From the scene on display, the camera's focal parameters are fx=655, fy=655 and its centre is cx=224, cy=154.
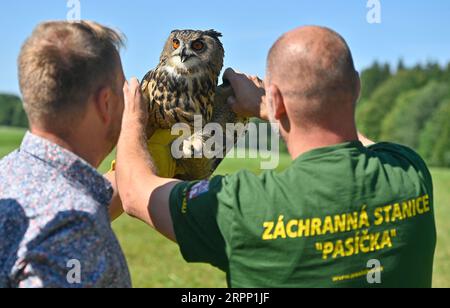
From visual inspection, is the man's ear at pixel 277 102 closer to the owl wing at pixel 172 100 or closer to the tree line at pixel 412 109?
the owl wing at pixel 172 100

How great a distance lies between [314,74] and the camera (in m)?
2.50

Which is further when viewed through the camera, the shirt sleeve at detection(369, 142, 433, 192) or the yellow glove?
the yellow glove

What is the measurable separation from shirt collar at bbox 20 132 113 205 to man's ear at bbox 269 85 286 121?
74cm

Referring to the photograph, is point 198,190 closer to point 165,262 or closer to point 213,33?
point 213,33

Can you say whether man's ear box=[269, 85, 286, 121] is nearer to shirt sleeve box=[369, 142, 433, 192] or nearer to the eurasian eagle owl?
shirt sleeve box=[369, 142, 433, 192]

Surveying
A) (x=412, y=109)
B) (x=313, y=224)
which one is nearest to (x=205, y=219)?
(x=313, y=224)

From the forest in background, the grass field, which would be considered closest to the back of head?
the grass field

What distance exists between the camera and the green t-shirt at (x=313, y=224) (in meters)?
2.45

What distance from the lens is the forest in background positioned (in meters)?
67.1

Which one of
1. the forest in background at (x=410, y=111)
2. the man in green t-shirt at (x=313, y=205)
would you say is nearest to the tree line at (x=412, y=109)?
the forest in background at (x=410, y=111)

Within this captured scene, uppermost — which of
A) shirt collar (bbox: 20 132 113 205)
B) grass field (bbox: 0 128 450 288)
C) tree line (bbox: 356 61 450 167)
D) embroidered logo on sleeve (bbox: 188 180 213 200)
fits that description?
shirt collar (bbox: 20 132 113 205)

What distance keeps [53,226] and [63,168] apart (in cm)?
25
